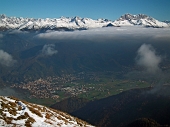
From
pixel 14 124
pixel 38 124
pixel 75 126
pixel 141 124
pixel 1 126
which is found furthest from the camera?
pixel 141 124

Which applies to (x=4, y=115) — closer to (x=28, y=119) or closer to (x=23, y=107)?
(x=28, y=119)

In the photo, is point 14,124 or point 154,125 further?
point 154,125

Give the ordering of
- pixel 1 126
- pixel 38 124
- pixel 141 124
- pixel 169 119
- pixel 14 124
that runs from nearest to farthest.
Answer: pixel 1 126 → pixel 14 124 → pixel 38 124 → pixel 141 124 → pixel 169 119

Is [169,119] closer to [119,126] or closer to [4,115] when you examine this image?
[119,126]

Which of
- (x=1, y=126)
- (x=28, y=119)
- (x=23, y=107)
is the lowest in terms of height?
(x=1, y=126)

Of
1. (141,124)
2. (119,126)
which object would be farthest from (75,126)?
Answer: (119,126)

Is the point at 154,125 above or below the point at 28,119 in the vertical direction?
above

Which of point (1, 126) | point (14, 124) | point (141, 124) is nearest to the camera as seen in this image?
point (1, 126)

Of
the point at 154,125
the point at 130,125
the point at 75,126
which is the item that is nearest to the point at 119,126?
the point at 130,125

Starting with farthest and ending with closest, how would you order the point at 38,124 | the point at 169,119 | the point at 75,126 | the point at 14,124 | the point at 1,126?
1. the point at 169,119
2. the point at 75,126
3. the point at 38,124
4. the point at 14,124
5. the point at 1,126
